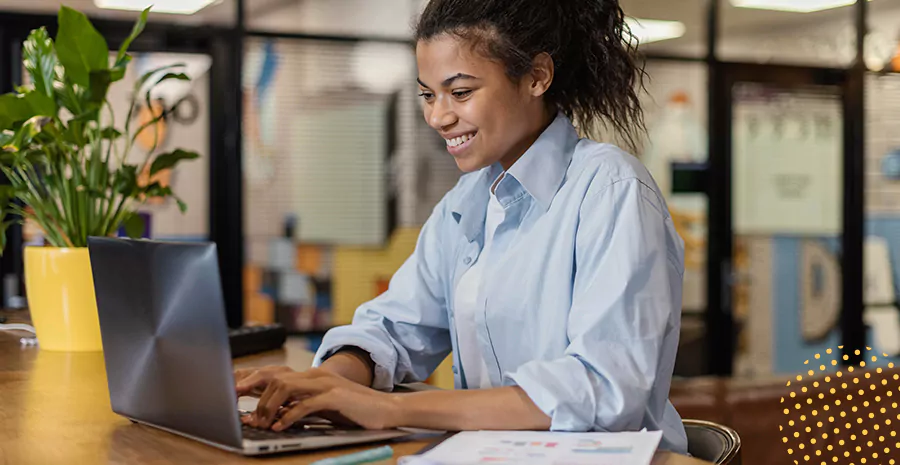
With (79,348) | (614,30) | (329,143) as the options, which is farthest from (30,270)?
(329,143)

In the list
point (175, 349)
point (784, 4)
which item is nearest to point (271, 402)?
point (175, 349)

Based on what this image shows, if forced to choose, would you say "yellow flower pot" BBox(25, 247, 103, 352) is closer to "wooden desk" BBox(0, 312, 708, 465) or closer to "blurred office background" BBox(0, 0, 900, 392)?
"wooden desk" BBox(0, 312, 708, 465)

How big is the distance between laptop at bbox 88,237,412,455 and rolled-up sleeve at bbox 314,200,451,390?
0.42 m

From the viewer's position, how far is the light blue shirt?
122 cm

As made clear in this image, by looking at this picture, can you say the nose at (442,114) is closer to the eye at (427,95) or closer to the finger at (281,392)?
the eye at (427,95)

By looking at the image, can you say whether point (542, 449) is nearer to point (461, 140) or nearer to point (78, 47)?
point (461, 140)

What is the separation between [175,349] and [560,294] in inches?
20.6

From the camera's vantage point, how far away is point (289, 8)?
488cm

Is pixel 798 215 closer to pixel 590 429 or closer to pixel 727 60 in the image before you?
pixel 727 60

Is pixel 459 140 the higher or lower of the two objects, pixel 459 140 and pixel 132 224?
the higher

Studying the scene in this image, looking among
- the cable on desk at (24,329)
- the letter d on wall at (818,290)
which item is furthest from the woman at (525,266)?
the letter d on wall at (818,290)

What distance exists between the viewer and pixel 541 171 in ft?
4.82

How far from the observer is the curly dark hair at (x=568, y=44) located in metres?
1.49

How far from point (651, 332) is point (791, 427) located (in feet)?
4.74
